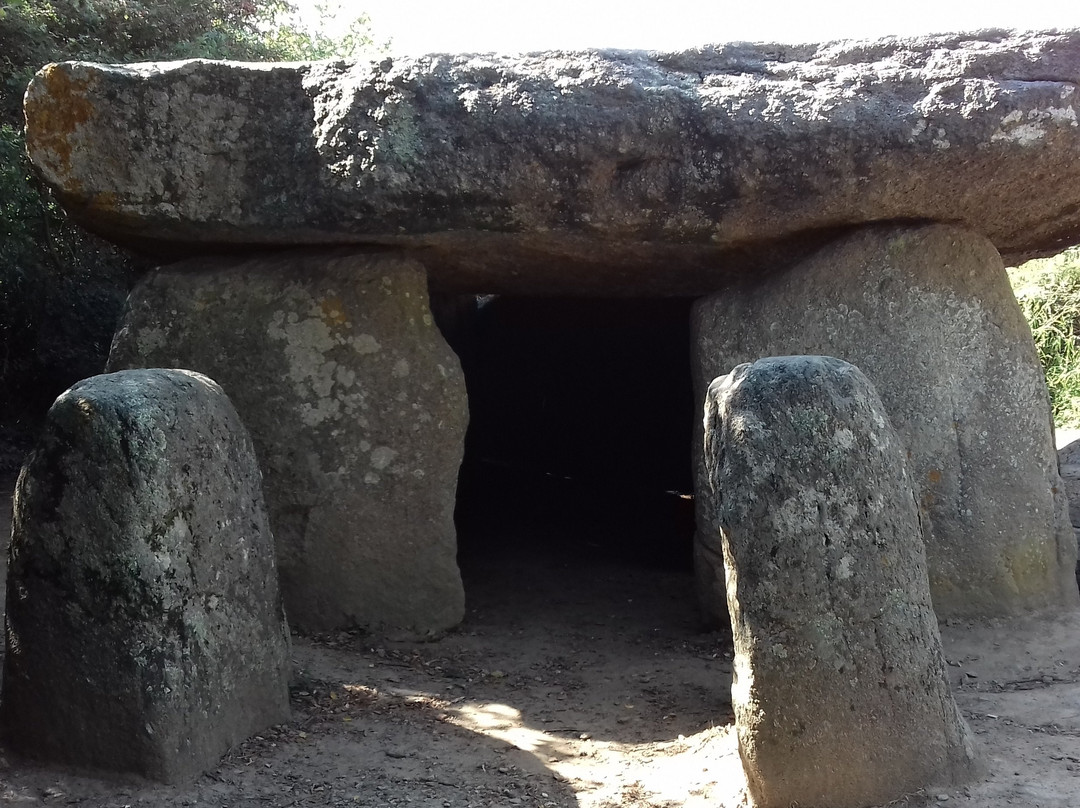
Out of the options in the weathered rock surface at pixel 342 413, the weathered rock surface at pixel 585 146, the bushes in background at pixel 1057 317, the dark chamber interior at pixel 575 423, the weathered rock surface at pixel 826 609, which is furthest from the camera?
the bushes in background at pixel 1057 317

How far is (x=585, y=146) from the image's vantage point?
3814 millimetres

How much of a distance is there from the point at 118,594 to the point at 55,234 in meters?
5.05

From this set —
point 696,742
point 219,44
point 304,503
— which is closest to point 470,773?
point 696,742

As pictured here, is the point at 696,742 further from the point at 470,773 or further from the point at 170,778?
the point at 170,778

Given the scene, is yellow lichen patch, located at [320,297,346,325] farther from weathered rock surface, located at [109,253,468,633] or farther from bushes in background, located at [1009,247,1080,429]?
bushes in background, located at [1009,247,1080,429]

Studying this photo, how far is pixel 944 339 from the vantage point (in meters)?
3.96

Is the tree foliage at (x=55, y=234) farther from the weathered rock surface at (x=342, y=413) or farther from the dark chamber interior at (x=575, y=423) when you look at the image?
the weathered rock surface at (x=342, y=413)

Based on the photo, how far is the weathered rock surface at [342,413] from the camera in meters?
4.10

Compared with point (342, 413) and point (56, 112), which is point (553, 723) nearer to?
point (342, 413)

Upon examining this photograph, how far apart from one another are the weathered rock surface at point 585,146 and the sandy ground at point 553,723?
5.04 feet

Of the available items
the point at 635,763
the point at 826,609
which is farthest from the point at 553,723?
the point at 826,609

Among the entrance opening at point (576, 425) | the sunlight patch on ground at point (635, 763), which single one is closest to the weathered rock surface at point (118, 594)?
the sunlight patch on ground at point (635, 763)

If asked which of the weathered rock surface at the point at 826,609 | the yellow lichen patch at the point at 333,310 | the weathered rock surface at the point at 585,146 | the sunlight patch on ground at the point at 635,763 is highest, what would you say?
the weathered rock surface at the point at 585,146

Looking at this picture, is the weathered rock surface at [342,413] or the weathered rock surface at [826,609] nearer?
the weathered rock surface at [826,609]
